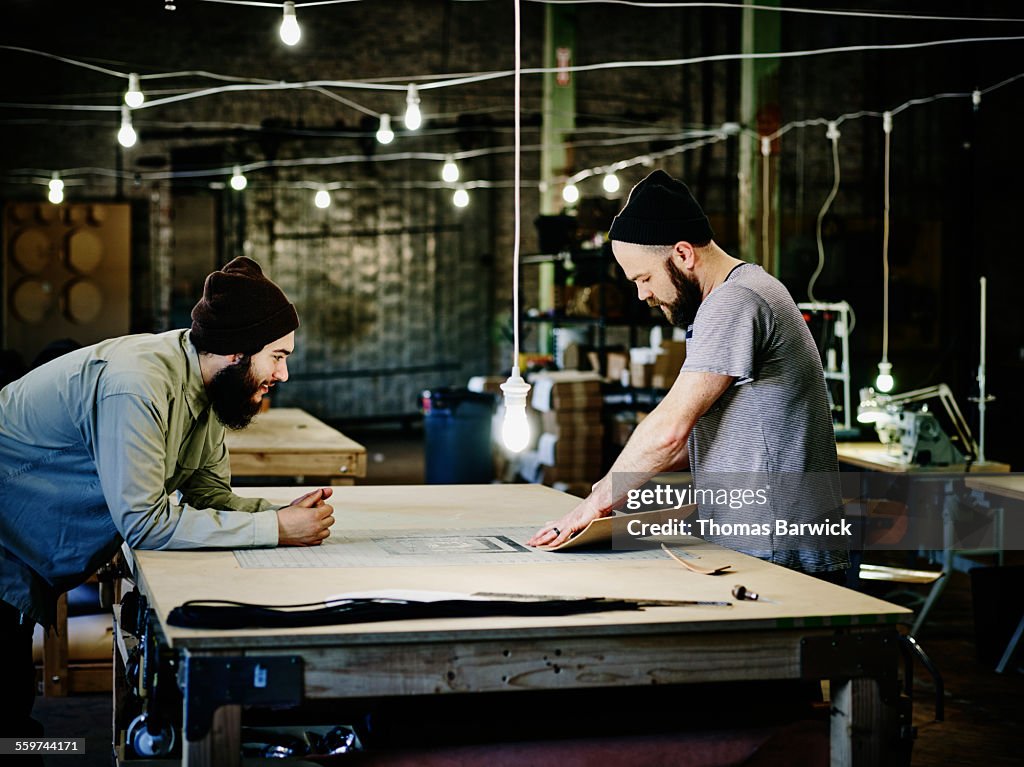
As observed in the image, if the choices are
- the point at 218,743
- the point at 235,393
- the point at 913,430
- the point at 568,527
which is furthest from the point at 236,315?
the point at 913,430

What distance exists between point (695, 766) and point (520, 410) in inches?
39.4

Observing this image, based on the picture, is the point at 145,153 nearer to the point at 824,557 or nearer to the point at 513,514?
the point at 513,514

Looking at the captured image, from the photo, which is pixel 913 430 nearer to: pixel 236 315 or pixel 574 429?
pixel 574 429

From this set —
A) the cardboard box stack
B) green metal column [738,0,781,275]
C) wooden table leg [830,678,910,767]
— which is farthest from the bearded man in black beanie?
green metal column [738,0,781,275]

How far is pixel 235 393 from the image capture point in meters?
3.00

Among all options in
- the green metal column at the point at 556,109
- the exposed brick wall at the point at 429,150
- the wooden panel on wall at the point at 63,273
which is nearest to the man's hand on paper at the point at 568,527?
the green metal column at the point at 556,109

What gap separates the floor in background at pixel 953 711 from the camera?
433cm

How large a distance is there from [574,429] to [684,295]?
5287mm

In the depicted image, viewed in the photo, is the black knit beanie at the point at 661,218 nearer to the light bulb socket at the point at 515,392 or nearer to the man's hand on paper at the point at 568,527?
the light bulb socket at the point at 515,392

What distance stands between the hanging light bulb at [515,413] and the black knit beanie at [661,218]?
47cm

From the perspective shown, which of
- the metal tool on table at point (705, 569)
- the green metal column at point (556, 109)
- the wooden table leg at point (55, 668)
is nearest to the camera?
the metal tool on table at point (705, 569)

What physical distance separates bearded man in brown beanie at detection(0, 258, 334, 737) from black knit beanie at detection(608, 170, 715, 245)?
905 millimetres

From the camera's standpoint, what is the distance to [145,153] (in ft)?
46.4

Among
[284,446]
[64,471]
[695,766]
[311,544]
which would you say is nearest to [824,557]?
[695,766]
